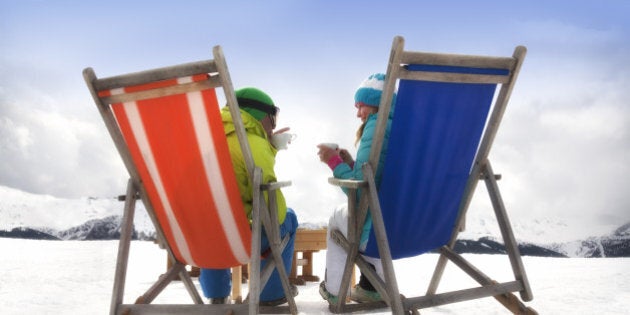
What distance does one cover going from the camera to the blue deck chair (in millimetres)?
2033

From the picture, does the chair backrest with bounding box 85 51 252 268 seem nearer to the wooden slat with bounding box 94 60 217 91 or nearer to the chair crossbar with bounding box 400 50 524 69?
the wooden slat with bounding box 94 60 217 91

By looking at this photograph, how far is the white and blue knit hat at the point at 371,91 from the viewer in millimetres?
2766

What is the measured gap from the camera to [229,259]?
2408 millimetres

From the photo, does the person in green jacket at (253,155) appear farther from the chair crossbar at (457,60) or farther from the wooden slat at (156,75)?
the chair crossbar at (457,60)

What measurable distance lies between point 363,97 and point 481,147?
0.75 m

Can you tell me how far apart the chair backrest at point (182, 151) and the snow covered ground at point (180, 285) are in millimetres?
1090

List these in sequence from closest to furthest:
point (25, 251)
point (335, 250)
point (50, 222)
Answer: point (335, 250) < point (25, 251) < point (50, 222)

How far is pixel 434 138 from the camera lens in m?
2.16

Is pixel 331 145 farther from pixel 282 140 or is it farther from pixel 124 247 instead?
pixel 124 247

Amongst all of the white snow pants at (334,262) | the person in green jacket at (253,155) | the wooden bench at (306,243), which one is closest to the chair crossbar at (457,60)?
the person in green jacket at (253,155)

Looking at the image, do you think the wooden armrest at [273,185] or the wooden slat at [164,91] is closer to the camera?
the wooden slat at [164,91]

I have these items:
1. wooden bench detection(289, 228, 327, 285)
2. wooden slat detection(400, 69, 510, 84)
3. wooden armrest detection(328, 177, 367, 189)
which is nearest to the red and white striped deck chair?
wooden armrest detection(328, 177, 367, 189)

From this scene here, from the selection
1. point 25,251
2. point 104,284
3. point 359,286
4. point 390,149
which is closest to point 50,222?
point 25,251

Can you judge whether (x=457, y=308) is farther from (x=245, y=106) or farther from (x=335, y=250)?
(x=245, y=106)
